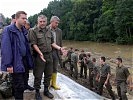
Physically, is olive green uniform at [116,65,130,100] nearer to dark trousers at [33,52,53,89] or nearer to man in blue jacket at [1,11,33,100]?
dark trousers at [33,52,53,89]

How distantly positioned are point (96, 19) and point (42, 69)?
50.8 metres

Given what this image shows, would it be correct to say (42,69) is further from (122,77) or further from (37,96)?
(122,77)

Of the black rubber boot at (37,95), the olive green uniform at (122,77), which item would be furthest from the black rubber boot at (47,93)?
the olive green uniform at (122,77)

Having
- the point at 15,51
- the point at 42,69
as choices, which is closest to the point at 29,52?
the point at 15,51

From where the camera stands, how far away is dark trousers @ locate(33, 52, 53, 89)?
21.3 ft

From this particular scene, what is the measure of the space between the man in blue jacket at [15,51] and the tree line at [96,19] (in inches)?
1627

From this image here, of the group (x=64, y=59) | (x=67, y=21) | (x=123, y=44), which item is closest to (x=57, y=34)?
(x=64, y=59)

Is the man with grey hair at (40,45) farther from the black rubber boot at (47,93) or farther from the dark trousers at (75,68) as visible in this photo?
the dark trousers at (75,68)

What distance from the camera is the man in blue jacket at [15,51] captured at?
5375 mm

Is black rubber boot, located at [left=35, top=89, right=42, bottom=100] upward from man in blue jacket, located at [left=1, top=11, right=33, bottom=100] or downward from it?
downward

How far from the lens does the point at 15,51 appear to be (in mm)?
5531

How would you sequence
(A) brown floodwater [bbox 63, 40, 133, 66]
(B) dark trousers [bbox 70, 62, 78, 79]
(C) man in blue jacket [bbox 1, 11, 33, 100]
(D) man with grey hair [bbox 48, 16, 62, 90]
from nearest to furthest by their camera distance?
1. (C) man in blue jacket [bbox 1, 11, 33, 100]
2. (D) man with grey hair [bbox 48, 16, 62, 90]
3. (B) dark trousers [bbox 70, 62, 78, 79]
4. (A) brown floodwater [bbox 63, 40, 133, 66]

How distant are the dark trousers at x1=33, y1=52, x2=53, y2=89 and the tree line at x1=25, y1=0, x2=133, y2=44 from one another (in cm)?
4034

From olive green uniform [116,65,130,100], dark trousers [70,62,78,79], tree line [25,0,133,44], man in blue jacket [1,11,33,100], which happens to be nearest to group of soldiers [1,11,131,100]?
man in blue jacket [1,11,33,100]
